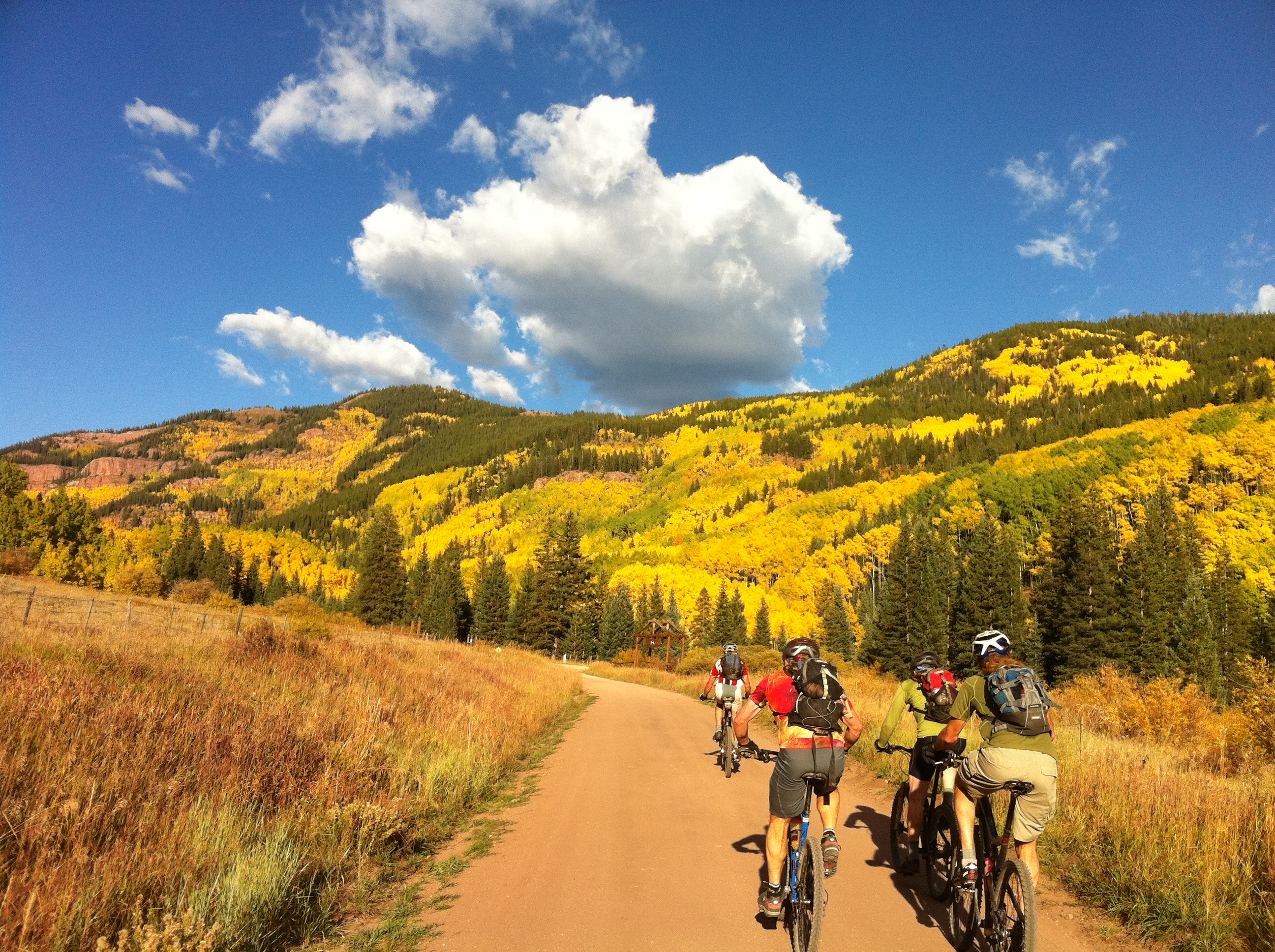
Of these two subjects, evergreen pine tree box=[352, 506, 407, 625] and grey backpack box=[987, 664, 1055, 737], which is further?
evergreen pine tree box=[352, 506, 407, 625]

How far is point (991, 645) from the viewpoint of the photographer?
497cm

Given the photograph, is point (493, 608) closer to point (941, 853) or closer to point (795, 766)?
point (941, 853)

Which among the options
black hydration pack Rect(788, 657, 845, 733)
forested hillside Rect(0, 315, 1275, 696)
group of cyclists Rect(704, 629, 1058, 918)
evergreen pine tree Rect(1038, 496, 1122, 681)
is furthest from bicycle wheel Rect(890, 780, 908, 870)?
forested hillside Rect(0, 315, 1275, 696)

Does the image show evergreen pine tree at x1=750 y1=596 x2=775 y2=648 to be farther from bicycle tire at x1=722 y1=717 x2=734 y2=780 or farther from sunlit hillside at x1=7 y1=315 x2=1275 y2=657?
bicycle tire at x1=722 y1=717 x2=734 y2=780

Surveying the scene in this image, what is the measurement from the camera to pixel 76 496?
7462 cm

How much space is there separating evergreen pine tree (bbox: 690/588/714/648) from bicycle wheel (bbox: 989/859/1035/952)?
230ft

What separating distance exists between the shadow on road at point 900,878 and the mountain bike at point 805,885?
1.12 metres

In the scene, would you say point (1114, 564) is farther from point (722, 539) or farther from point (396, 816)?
point (722, 539)

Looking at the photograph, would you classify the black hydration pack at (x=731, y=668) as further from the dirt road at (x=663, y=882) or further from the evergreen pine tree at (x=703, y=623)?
the evergreen pine tree at (x=703, y=623)

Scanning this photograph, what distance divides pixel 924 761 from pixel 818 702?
235cm

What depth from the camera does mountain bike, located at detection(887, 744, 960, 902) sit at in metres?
5.43

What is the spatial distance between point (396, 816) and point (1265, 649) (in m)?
67.8

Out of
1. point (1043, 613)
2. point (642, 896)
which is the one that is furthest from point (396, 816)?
point (1043, 613)

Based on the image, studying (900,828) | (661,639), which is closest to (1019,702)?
(900,828)
